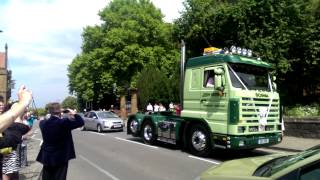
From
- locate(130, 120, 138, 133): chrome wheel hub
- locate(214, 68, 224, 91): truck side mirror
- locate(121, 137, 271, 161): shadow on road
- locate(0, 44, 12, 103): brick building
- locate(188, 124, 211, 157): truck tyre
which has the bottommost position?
locate(121, 137, 271, 161): shadow on road

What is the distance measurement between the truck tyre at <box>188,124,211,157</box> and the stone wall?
21.6 ft

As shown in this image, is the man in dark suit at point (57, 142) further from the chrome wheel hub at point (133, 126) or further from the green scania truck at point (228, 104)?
the chrome wheel hub at point (133, 126)

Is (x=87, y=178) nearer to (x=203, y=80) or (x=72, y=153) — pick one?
(x=72, y=153)

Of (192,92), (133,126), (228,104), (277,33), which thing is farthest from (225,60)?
(277,33)

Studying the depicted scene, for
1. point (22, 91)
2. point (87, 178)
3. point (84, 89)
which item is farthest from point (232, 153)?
point (84, 89)

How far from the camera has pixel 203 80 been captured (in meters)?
15.7

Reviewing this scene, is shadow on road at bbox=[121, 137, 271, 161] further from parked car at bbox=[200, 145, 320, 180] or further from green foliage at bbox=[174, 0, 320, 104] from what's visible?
parked car at bbox=[200, 145, 320, 180]

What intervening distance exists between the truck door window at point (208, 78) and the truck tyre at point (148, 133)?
4.19m

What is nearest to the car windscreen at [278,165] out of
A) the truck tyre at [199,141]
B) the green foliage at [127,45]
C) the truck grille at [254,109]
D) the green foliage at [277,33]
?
the truck grille at [254,109]

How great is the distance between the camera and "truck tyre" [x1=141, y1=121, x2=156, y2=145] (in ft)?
62.6

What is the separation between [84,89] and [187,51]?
34.6 metres

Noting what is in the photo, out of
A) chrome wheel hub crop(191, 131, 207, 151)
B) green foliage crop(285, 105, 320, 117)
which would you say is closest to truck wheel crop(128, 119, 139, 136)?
chrome wheel hub crop(191, 131, 207, 151)

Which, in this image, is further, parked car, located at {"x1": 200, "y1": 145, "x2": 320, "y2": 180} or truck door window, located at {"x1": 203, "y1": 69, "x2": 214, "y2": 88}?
truck door window, located at {"x1": 203, "y1": 69, "x2": 214, "y2": 88}

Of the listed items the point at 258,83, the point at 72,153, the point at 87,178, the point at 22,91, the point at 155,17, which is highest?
the point at 155,17
